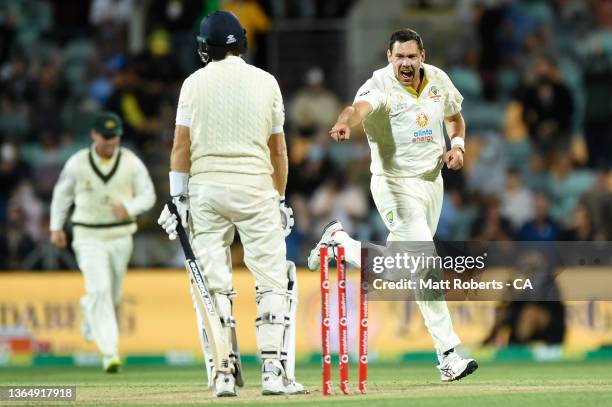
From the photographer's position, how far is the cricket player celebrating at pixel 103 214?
13062mm

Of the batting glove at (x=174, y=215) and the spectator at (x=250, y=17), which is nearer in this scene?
the batting glove at (x=174, y=215)

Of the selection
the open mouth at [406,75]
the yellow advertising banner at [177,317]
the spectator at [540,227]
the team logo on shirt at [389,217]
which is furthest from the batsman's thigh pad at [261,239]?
the spectator at [540,227]

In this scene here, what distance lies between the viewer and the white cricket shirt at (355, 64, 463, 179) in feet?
32.2

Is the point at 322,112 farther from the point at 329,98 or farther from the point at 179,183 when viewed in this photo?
the point at 179,183

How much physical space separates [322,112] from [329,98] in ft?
0.66

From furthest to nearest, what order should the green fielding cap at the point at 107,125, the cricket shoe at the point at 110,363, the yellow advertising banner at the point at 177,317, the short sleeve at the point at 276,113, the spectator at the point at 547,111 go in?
A: 1. the spectator at the point at 547,111
2. the yellow advertising banner at the point at 177,317
3. the green fielding cap at the point at 107,125
4. the cricket shoe at the point at 110,363
5. the short sleeve at the point at 276,113

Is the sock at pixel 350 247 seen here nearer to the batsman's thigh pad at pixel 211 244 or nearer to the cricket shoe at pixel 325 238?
the cricket shoe at pixel 325 238

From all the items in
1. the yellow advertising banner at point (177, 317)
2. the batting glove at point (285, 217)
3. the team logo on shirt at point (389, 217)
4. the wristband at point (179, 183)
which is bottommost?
the yellow advertising banner at point (177, 317)

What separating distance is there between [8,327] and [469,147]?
6177mm

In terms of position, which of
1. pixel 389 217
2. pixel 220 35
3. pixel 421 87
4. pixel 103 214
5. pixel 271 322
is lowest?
pixel 271 322

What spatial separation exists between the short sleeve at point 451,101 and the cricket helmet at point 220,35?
170 cm

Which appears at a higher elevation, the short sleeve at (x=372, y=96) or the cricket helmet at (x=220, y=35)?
the cricket helmet at (x=220, y=35)

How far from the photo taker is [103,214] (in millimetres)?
13195

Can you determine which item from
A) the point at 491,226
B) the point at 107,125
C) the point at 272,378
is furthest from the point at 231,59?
the point at 491,226
